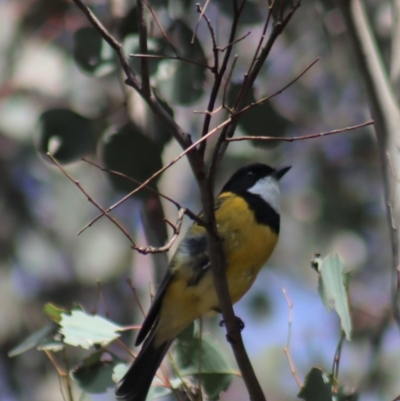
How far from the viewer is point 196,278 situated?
9.32ft

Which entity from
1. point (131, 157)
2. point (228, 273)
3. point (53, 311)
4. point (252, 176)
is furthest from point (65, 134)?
point (252, 176)

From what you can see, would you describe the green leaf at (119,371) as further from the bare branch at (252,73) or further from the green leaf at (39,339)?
the bare branch at (252,73)

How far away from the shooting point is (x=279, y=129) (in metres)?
2.62

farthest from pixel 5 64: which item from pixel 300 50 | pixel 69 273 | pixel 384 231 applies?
pixel 384 231

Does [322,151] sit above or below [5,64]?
below

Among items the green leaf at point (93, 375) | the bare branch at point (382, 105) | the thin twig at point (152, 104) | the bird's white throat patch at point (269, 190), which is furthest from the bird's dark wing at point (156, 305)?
the thin twig at point (152, 104)

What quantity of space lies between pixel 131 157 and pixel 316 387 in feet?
2.97

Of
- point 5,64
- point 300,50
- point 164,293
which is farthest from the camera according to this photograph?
point 300,50

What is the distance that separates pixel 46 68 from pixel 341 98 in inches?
82.0

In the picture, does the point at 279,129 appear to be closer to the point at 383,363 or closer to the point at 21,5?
the point at 383,363

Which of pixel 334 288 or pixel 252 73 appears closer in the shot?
pixel 252 73

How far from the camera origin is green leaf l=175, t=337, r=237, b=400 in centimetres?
259

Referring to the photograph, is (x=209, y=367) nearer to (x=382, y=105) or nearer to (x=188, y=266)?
(x=188, y=266)

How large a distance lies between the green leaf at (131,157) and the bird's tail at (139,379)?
1.98ft
